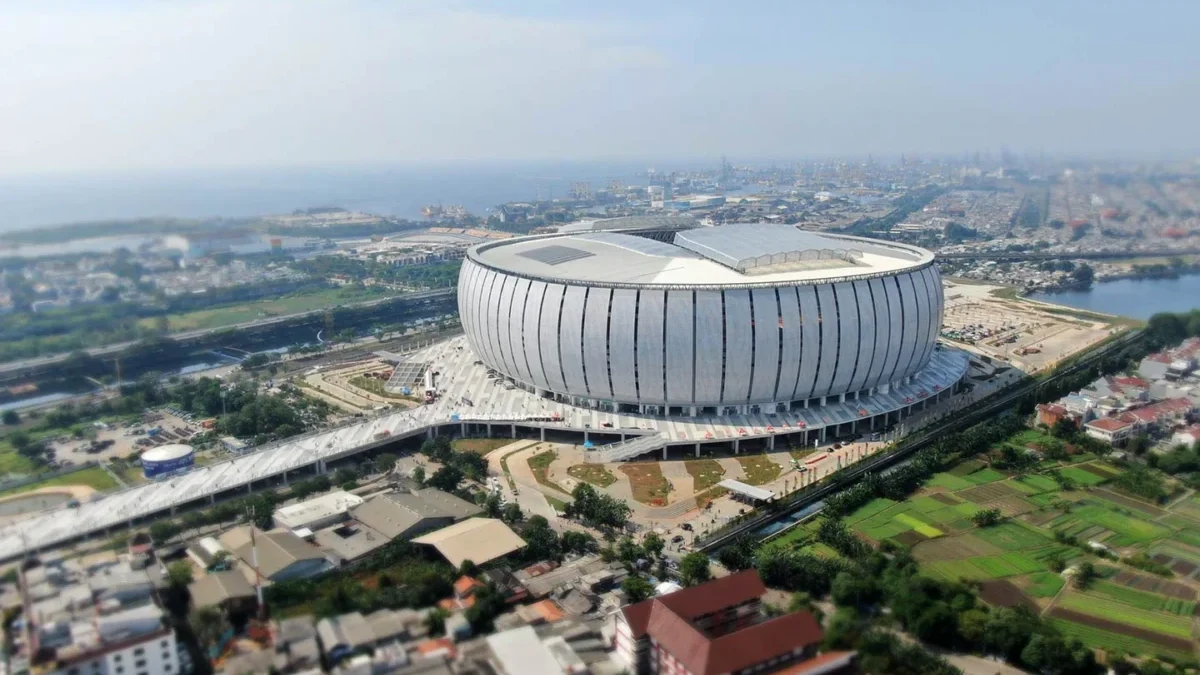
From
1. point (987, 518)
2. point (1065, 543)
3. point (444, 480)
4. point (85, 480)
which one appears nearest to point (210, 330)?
point (85, 480)

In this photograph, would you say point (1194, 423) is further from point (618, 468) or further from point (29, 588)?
point (29, 588)

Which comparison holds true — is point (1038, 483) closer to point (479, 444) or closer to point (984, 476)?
point (984, 476)

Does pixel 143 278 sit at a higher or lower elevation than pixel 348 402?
higher

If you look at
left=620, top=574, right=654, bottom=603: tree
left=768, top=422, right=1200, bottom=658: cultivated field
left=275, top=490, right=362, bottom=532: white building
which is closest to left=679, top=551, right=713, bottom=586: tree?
left=620, top=574, right=654, bottom=603: tree

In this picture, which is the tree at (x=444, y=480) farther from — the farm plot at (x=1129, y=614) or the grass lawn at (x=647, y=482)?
the farm plot at (x=1129, y=614)

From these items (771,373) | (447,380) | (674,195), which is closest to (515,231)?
(674,195)

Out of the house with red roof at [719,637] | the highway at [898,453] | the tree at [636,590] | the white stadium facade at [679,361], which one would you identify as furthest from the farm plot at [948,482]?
the tree at [636,590]

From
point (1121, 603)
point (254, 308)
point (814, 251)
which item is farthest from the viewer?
point (254, 308)
